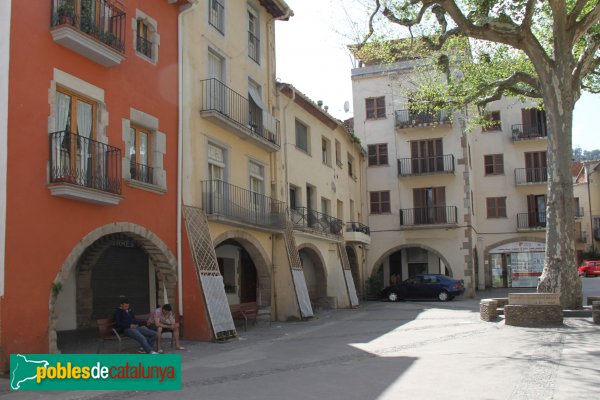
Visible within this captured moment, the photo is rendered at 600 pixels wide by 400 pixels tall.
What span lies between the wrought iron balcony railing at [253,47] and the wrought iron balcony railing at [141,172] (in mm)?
7282

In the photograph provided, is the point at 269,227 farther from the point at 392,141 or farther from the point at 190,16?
the point at 392,141

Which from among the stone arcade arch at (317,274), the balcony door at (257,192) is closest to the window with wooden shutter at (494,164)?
the stone arcade arch at (317,274)

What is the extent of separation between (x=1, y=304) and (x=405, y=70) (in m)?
27.4

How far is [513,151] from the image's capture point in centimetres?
3641

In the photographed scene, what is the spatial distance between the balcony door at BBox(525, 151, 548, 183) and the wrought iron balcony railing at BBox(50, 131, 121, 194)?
2895cm

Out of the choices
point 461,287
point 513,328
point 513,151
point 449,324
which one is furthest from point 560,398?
point 513,151

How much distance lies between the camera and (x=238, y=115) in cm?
1814

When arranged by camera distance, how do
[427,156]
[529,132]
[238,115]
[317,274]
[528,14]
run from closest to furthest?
[528,14] < [238,115] < [317,274] < [427,156] < [529,132]

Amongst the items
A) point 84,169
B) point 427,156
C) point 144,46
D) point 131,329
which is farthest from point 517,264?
point 84,169

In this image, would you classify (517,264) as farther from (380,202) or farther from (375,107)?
(375,107)

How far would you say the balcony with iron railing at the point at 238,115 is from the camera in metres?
16.4

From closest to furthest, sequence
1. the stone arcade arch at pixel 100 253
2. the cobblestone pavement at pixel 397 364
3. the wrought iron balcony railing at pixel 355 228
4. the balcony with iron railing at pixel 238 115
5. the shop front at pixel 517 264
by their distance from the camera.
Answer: the cobblestone pavement at pixel 397 364, the stone arcade arch at pixel 100 253, the balcony with iron railing at pixel 238 115, the wrought iron balcony railing at pixel 355 228, the shop front at pixel 517 264

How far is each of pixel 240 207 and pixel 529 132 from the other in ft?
79.9

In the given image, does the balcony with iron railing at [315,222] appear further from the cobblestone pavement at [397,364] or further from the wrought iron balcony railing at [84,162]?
the wrought iron balcony railing at [84,162]
